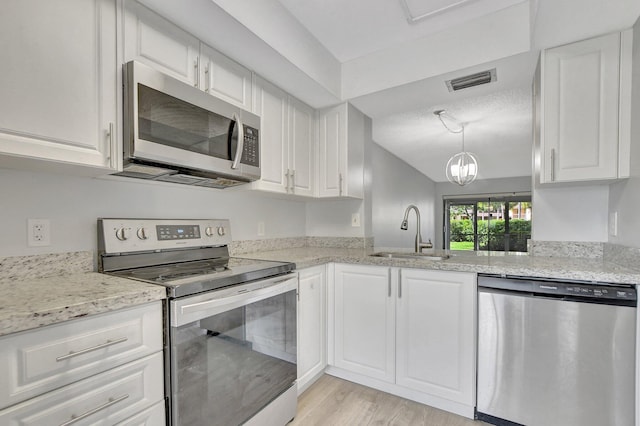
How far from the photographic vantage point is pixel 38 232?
4.17 feet

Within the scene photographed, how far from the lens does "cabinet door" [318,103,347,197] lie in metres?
2.47

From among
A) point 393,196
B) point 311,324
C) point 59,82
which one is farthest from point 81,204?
point 393,196

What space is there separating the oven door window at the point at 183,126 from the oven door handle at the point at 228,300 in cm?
71

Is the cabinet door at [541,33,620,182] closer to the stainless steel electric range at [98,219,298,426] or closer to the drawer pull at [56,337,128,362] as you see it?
the stainless steel electric range at [98,219,298,426]

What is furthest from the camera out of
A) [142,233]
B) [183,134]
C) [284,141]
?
[284,141]

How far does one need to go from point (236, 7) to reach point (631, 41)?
2028 millimetres

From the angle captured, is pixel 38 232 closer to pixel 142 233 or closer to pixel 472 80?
pixel 142 233

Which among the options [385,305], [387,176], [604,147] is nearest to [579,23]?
[604,147]

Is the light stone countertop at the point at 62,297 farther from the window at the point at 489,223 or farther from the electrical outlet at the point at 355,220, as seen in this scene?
the window at the point at 489,223

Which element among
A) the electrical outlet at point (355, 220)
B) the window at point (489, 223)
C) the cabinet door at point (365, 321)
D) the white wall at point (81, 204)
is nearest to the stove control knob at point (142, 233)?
the white wall at point (81, 204)

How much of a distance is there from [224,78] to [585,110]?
2.04 m

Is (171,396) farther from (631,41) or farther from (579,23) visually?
(631,41)

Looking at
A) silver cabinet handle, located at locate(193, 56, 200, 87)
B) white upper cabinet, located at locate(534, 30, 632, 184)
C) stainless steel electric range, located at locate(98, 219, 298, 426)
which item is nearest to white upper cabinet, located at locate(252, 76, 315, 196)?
silver cabinet handle, located at locate(193, 56, 200, 87)

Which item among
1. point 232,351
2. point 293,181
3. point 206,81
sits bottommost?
point 232,351
